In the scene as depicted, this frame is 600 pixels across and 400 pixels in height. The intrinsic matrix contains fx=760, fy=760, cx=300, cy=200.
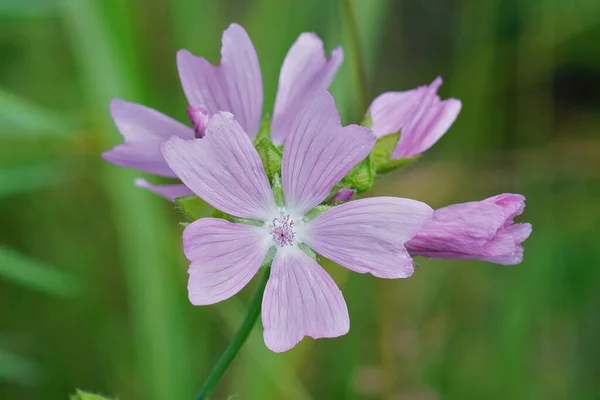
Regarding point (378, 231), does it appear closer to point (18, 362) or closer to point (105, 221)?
point (18, 362)

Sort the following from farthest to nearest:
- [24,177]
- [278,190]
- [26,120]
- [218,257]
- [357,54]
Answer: [24,177], [26,120], [357,54], [278,190], [218,257]

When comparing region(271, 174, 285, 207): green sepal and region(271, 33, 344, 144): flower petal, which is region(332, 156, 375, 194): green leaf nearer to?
region(271, 174, 285, 207): green sepal

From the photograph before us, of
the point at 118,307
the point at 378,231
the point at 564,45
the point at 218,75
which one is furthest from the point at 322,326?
the point at 564,45

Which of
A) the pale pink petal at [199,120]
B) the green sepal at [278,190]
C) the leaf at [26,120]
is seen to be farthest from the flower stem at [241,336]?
the leaf at [26,120]

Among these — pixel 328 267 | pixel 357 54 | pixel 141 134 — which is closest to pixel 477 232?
pixel 141 134

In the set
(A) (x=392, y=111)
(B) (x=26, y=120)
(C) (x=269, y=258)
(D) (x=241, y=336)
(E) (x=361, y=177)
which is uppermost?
(B) (x=26, y=120)

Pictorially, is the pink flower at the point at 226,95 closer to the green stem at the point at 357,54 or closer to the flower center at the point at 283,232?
the flower center at the point at 283,232

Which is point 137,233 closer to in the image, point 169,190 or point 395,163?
point 169,190
